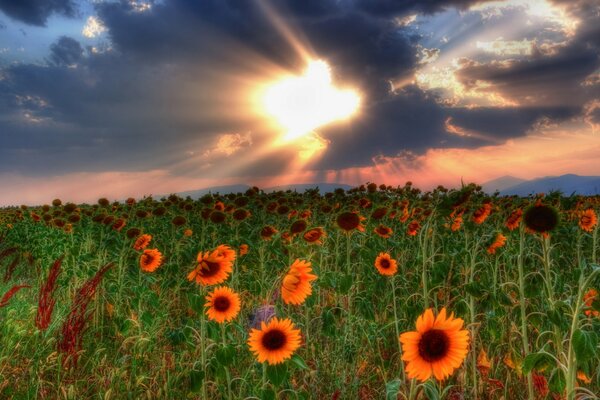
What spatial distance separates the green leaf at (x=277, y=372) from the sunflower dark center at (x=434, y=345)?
3.62ft

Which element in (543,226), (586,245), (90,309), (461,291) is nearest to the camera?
(543,226)

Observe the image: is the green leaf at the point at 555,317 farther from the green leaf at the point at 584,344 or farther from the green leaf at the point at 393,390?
the green leaf at the point at 393,390

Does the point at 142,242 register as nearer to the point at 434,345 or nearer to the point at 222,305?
the point at 222,305

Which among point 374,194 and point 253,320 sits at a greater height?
point 374,194

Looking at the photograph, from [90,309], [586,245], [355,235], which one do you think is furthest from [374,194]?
[90,309]

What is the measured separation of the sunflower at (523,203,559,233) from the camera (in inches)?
143

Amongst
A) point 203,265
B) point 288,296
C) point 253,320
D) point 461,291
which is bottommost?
point 253,320

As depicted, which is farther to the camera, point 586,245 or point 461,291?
point 586,245

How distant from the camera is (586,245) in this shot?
9.08 meters

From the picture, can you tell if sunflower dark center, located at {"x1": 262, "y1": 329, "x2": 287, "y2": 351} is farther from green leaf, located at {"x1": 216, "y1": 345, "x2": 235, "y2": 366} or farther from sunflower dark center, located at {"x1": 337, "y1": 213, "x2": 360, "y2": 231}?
sunflower dark center, located at {"x1": 337, "y1": 213, "x2": 360, "y2": 231}

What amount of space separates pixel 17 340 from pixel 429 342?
17.2ft

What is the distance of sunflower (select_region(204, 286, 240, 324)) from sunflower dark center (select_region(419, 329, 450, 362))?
5.72 feet

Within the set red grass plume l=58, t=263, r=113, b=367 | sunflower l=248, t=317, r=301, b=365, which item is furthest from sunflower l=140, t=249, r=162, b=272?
sunflower l=248, t=317, r=301, b=365

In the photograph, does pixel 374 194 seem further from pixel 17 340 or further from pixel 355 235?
pixel 17 340
